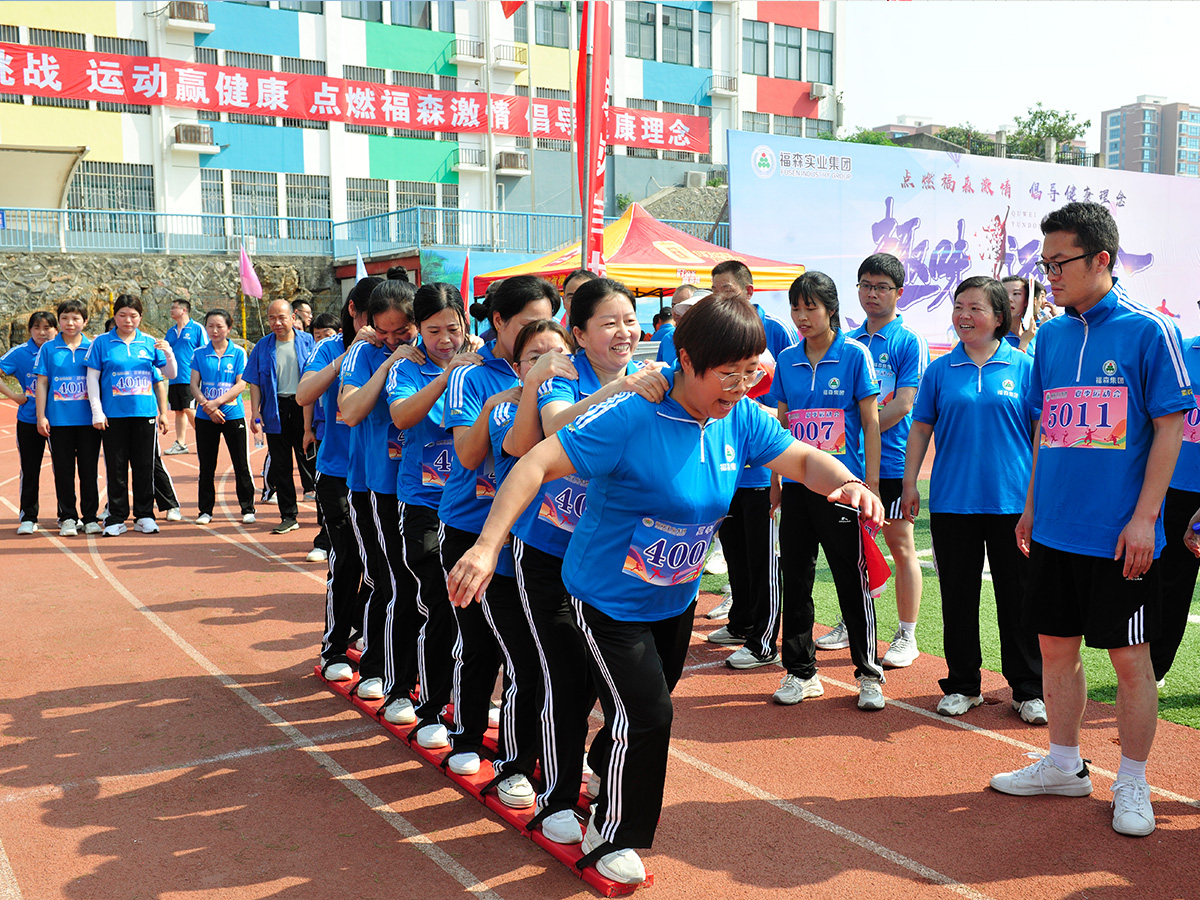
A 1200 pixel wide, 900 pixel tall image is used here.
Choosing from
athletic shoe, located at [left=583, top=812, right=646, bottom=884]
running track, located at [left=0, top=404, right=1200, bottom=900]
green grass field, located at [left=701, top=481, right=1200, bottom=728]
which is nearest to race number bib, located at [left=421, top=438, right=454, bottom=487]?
running track, located at [left=0, top=404, right=1200, bottom=900]

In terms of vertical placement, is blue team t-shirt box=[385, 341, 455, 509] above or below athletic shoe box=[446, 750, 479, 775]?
above

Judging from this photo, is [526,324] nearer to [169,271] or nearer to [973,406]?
[973,406]

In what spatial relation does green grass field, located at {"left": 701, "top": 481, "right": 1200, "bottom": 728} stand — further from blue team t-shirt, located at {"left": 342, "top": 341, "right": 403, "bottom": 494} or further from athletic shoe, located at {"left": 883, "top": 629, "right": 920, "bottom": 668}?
blue team t-shirt, located at {"left": 342, "top": 341, "right": 403, "bottom": 494}

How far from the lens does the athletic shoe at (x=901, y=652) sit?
18.8 feet

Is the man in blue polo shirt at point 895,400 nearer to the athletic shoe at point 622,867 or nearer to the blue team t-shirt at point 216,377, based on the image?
the athletic shoe at point 622,867

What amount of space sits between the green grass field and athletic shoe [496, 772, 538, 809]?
2.50 m

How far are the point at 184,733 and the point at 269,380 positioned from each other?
210 inches

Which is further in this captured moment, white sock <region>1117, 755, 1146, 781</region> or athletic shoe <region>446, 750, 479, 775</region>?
athletic shoe <region>446, 750, 479, 775</region>

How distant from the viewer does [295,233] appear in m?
27.0

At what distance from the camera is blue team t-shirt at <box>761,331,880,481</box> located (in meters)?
5.08

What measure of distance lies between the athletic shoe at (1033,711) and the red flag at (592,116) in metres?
4.06

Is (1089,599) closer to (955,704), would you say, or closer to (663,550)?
(955,704)

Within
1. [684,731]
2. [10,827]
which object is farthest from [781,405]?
[10,827]

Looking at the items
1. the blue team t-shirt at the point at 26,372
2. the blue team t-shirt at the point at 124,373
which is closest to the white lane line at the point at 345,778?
the blue team t-shirt at the point at 124,373
